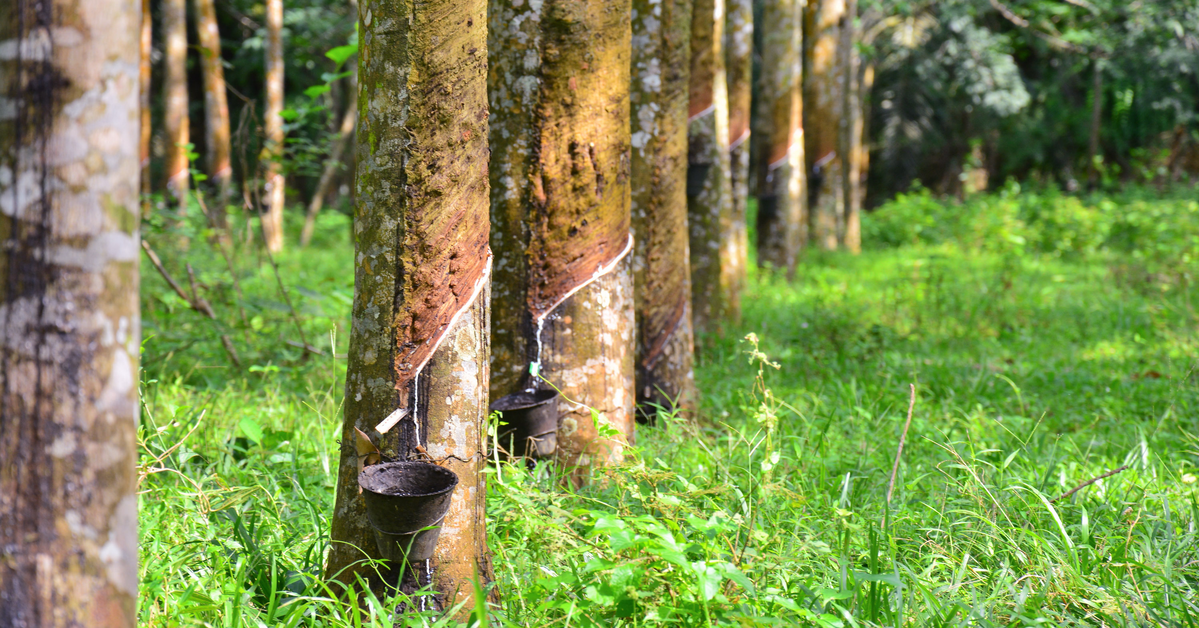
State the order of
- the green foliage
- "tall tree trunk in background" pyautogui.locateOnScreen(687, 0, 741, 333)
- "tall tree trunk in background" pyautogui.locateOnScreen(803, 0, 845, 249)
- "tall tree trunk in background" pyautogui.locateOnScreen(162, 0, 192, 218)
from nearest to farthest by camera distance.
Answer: "tall tree trunk in background" pyautogui.locateOnScreen(687, 0, 741, 333) → the green foliage → "tall tree trunk in background" pyautogui.locateOnScreen(803, 0, 845, 249) → "tall tree trunk in background" pyautogui.locateOnScreen(162, 0, 192, 218)

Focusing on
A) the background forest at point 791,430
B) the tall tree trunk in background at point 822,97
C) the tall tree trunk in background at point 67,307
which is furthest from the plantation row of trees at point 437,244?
the tall tree trunk in background at point 822,97

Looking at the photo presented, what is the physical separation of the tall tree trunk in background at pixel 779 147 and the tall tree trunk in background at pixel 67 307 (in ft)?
26.2

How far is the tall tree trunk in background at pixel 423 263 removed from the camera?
6.63 feet

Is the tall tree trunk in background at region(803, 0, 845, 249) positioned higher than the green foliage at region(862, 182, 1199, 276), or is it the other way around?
the tall tree trunk in background at region(803, 0, 845, 249)

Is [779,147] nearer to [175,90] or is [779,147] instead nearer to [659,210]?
[659,210]

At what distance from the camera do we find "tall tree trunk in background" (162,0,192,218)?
399 inches

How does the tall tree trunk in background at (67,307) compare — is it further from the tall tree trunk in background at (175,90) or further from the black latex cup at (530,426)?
the tall tree trunk in background at (175,90)

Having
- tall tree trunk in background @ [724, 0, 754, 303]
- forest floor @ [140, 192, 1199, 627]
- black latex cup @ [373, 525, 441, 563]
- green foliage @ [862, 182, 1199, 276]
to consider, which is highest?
tall tree trunk in background @ [724, 0, 754, 303]

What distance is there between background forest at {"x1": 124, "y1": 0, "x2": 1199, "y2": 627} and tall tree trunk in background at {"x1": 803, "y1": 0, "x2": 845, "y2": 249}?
5 centimetres

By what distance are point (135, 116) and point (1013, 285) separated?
812 cm

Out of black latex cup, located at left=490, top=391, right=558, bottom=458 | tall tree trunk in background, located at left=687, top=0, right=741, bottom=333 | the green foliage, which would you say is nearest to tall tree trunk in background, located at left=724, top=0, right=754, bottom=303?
tall tree trunk in background, located at left=687, top=0, right=741, bottom=333

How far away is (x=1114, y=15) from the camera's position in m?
13.3

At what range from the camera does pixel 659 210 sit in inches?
166

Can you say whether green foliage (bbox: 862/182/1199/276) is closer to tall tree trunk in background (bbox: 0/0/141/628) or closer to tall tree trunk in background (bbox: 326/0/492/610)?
tall tree trunk in background (bbox: 326/0/492/610)
